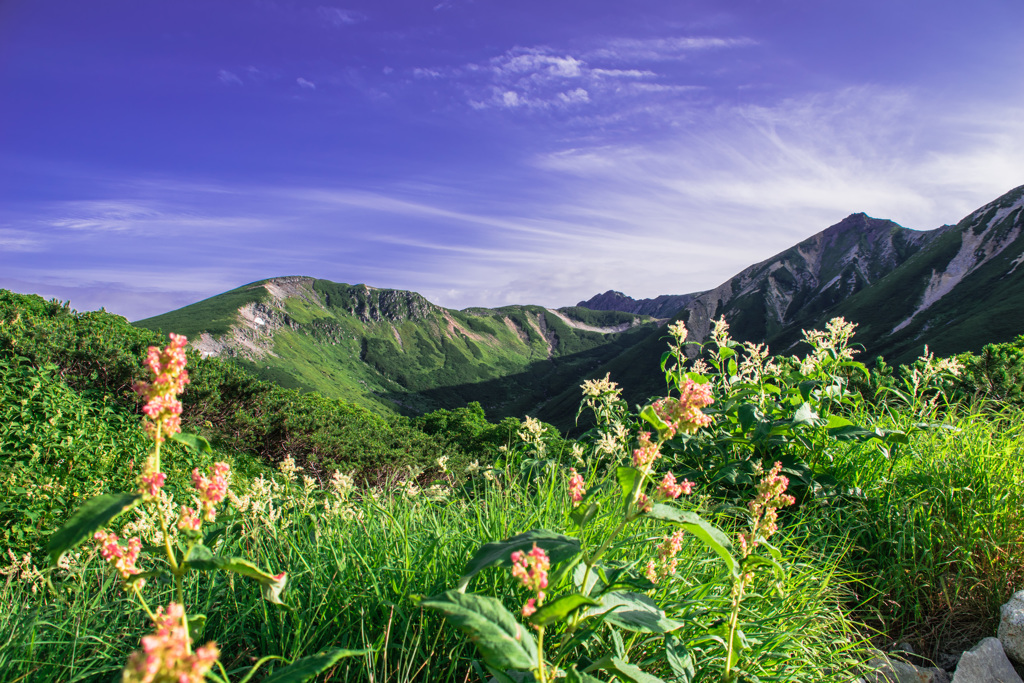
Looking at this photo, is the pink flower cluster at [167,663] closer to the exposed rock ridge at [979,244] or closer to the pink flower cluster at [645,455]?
the pink flower cluster at [645,455]

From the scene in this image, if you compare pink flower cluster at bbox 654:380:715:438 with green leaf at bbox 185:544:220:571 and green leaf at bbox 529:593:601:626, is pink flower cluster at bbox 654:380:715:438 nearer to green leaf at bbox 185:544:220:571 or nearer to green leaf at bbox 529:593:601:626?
green leaf at bbox 529:593:601:626

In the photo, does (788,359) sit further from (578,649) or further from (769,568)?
(578,649)

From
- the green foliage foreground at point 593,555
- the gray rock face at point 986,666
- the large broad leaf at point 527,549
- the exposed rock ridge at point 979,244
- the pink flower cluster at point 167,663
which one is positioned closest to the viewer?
the pink flower cluster at point 167,663

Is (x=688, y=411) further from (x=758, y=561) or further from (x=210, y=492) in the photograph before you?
(x=210, y=492)

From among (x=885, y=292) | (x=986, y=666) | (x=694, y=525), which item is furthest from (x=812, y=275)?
(x=694, y=525)

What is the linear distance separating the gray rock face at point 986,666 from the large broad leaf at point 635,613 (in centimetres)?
281

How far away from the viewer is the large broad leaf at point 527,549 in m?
1.65

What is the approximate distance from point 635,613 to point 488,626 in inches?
31.5

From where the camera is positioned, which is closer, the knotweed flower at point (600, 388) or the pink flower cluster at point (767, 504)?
the pink flower cluster at point (767, 504)

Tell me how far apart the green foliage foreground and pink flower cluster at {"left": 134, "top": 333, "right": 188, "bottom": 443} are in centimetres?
52

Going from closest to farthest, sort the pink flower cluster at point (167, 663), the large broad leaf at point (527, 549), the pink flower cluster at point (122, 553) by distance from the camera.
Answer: the pink flower cluster at point (167, 663) → the pink flower cluster at point (122, 553) → the large broad leaf at point (527, 549)

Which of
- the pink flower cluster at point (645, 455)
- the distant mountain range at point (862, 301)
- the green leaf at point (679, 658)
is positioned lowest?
the green leaf at point (679, 658)

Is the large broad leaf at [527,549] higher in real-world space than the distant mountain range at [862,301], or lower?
lower

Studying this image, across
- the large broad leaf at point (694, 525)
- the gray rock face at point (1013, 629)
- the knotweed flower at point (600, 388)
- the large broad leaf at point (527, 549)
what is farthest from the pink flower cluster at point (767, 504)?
the knotweed flower at point (600, 388)
